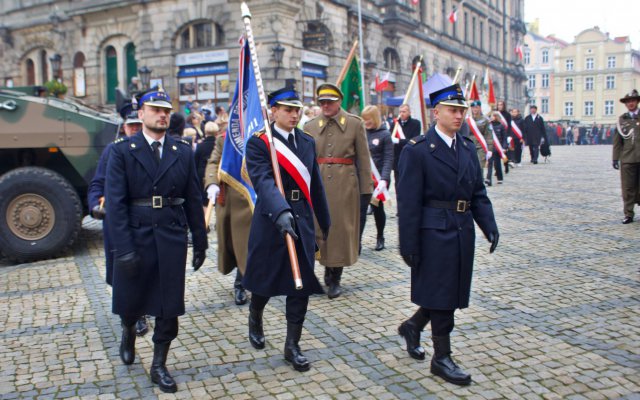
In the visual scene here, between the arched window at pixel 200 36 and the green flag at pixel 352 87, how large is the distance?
17.5 metres

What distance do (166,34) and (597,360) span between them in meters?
24.5

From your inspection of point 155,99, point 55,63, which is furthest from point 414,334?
point 55,63

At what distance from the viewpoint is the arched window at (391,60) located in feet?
113

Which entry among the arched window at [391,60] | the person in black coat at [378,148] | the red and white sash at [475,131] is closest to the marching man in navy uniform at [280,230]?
the person in black coat at [378,148]

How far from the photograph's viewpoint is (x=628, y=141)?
34.2ft

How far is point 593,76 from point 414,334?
91.4m

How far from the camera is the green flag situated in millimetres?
9266

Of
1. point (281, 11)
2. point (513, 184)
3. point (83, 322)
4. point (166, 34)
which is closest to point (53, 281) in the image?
point (83, 322)

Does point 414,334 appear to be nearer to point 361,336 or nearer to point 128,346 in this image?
point 361,336

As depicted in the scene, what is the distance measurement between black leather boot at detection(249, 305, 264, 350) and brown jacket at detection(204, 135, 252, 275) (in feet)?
2.37

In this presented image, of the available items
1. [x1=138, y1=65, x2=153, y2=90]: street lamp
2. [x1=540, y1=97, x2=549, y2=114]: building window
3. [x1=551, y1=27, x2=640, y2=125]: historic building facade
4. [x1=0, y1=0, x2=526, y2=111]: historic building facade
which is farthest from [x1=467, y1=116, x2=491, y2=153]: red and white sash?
[x1=540, y1=97, x2=549, y2=114]: building window

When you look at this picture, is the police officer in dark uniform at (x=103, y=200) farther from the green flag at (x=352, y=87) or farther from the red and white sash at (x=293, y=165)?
the green flag at (x=352, y=87)

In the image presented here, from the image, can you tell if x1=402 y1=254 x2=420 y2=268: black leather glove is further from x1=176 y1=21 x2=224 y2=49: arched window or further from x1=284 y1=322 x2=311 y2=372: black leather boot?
x1=176 y1=21 x2=224 y2=49: arched window

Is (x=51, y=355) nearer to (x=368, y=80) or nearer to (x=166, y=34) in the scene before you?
(x=166, y=34)
